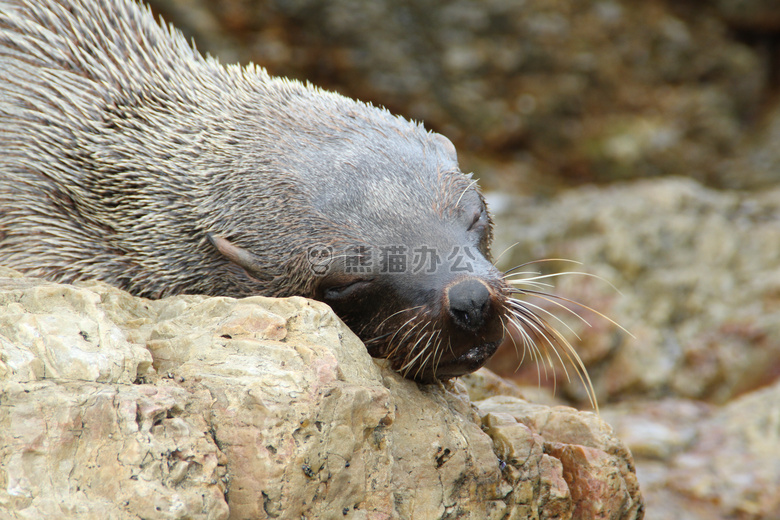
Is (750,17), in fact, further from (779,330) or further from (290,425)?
(290,425)

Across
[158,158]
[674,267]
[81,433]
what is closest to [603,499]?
[81,433]

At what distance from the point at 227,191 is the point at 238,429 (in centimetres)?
235

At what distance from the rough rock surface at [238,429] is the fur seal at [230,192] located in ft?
1.97

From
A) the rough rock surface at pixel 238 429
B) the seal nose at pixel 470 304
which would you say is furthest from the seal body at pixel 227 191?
the rough rock surface at pixel 238 429

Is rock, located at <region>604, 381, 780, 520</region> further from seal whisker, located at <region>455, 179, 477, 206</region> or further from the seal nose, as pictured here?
seal whisker, located at <region>455, 179, 477, 206</region>

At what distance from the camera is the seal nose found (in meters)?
4.45

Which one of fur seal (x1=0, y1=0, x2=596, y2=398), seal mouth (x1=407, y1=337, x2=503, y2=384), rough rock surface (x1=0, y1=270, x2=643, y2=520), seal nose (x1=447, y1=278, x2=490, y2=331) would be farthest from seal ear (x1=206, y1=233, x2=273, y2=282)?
seal nose (x1=447, y1=278, x2=490, y2=331)

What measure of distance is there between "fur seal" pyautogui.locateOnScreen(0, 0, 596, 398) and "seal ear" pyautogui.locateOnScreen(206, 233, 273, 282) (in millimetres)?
11

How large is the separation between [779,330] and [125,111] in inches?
279

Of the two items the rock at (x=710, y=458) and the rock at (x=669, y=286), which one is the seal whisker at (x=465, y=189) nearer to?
the rock at (x=710, y=458)

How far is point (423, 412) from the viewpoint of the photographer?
4430 millimetres

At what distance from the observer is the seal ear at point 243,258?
5289mm

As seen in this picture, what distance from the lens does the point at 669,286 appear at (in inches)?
387

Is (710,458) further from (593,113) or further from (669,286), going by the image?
(593,113)
